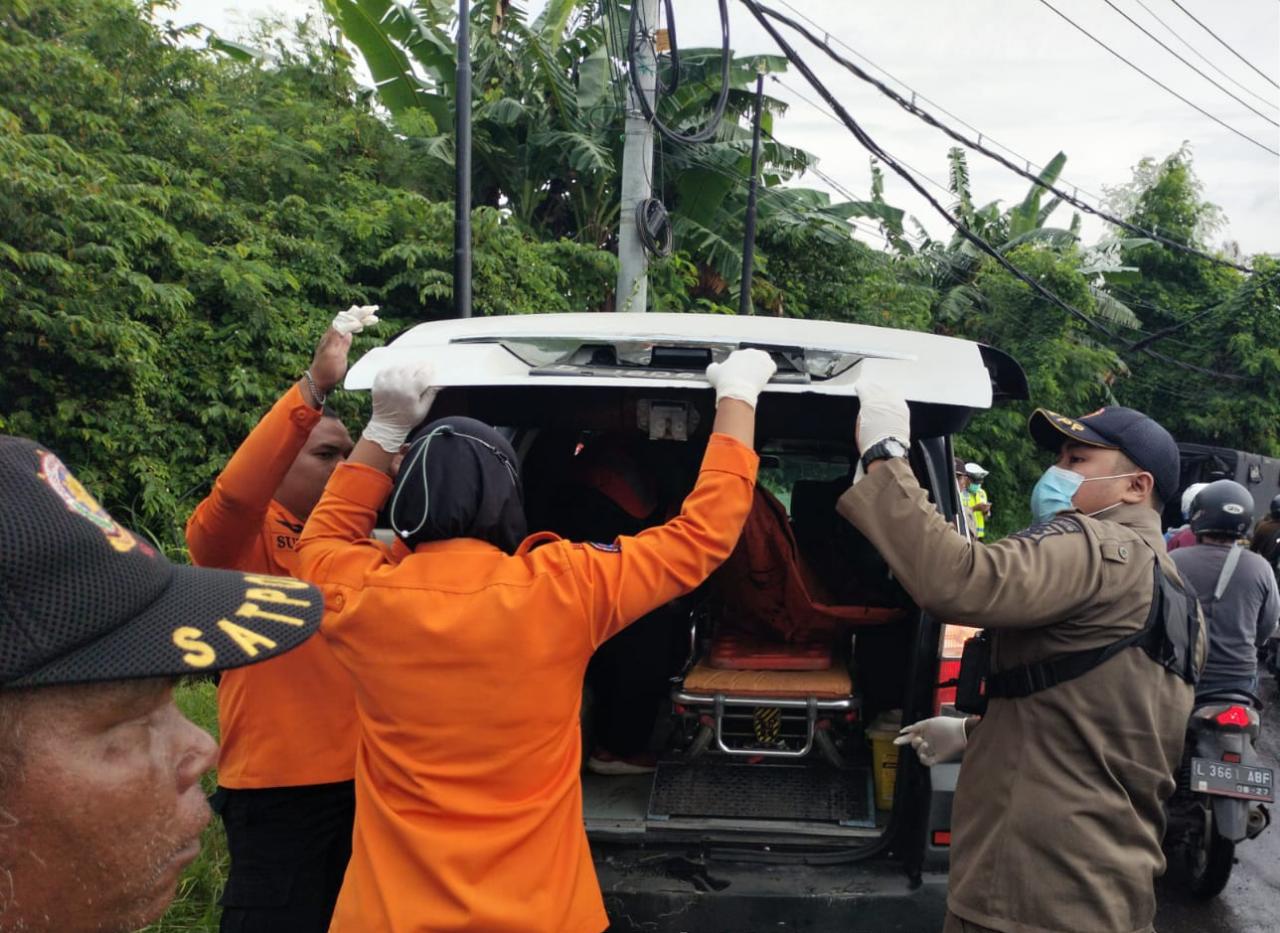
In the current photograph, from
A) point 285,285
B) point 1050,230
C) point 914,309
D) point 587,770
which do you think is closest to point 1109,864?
point 587,770

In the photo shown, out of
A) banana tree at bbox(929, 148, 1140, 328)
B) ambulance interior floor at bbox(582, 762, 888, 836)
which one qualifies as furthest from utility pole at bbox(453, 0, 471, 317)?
banana tree at bbox(929, 148, 1140, 328)

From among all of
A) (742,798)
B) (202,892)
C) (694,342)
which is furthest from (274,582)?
(202,892)

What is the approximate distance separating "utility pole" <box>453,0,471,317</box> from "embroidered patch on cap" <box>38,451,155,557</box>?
6.94 m

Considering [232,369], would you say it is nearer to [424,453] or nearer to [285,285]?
[285,285]

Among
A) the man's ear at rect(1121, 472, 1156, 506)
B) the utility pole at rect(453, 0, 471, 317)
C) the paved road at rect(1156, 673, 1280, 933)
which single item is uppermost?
the utility pole at rect(453, 0, 471, 317)

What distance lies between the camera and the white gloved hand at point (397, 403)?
98.8 inches

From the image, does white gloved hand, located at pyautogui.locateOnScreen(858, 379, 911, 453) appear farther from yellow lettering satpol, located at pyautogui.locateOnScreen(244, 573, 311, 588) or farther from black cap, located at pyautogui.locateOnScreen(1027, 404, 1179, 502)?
yellow lettering satpol, located at pyautogui.locateOnScreen(244, 573, 311, 588)

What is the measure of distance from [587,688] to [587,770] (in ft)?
1.03

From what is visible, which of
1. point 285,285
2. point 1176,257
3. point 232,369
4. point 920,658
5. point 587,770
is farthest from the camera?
point 1176,257

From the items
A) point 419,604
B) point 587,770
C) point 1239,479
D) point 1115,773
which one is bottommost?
point 1239,479

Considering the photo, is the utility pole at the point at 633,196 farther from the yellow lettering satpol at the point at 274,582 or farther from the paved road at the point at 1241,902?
the yellow lettering satpol at the point at 274,582

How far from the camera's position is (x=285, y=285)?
332 inches

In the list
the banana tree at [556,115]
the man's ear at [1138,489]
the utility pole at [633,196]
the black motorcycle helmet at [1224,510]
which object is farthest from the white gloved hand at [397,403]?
the banana tree at [556,115]

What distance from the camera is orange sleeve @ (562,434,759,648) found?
7.02 feet
